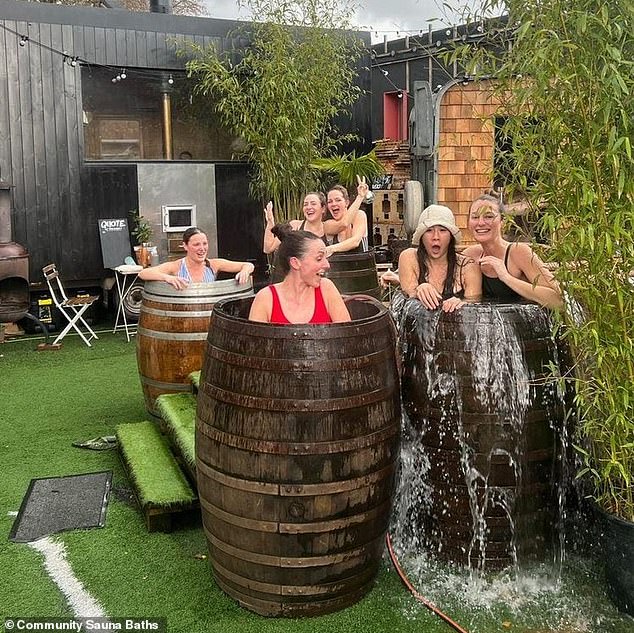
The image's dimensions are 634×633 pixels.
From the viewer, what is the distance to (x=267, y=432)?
2602 millimetres

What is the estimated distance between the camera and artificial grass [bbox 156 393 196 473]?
3.67 meters

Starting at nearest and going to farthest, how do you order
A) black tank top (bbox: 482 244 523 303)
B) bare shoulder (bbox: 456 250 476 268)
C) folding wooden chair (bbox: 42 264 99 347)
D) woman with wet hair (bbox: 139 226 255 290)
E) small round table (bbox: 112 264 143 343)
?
1. black tank top (bbox: 482 244 523 303)
2. bare shoulder (bbox: 456 250 476 268)
3. woman with wet hair (bbox: 139 226 255 290)
4. folding wooden chair (bbox: 42 264 99 347)
5. small round table (bbox: 112 264 143 343)

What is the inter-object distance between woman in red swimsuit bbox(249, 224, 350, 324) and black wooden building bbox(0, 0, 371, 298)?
5.82 metres

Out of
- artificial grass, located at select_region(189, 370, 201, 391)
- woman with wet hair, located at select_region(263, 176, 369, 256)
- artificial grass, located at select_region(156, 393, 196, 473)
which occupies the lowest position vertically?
artificial grass, located at select_region(156, 393, 196, 473)

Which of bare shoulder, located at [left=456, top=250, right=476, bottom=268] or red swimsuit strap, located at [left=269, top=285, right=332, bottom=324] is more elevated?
bare shoulder, located at [left=456, top=250, right=476, bottom=268]

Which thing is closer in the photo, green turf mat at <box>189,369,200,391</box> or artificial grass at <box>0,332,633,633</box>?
artificial grass at <box>0,332,633,633</box>

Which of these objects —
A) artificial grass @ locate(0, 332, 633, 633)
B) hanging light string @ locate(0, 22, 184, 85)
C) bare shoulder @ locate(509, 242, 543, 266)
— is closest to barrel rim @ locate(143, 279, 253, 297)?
artificial grass @ locate(0, 332, 633, 633)

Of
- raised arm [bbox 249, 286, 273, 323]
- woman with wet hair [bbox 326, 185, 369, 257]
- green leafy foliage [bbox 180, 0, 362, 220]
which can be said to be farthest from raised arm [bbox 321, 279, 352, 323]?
green leafy foliage [bbox 180, 0, 362, 220]

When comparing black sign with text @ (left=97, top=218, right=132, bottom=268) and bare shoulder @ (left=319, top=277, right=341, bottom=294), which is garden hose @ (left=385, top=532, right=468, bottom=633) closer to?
bare shoulder @ (left=319, top=277, right=341, bottom=294)

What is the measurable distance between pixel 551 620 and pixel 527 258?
1.43 m

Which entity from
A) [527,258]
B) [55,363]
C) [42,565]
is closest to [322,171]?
[55,363]

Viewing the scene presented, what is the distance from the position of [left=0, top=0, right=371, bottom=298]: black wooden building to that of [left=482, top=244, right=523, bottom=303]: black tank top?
5.98 metres

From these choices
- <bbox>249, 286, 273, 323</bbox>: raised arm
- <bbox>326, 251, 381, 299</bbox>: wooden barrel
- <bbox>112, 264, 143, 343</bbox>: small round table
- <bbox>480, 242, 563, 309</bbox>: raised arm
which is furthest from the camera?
<bbox>112, 264, 143, 343</bbox>: small round table

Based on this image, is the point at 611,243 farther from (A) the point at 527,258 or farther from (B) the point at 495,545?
(B) the point at 495,545
